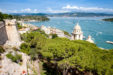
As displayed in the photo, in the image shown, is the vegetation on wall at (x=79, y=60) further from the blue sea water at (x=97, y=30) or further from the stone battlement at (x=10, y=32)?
the blue sea water at (x=97, y=30)

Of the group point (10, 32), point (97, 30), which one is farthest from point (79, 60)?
point (97, 30)

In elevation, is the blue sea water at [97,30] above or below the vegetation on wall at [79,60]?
below

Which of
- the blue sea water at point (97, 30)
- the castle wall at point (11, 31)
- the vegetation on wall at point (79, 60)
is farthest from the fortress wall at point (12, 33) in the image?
the blue sea water at point (97, 30)

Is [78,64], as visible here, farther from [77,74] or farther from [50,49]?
[50,49]

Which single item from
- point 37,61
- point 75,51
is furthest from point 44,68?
point 75,51

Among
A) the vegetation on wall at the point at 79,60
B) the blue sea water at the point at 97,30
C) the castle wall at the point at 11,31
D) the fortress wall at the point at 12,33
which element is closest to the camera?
the vegetation on wall at the point at 79,60

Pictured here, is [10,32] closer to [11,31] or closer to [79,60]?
[11,31]

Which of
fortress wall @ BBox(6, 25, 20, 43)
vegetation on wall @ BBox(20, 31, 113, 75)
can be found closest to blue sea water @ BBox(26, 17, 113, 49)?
vegetation on wall @ BBox(20, 31, 113, 75)

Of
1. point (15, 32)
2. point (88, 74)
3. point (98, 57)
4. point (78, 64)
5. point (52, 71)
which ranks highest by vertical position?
point (15, 32)

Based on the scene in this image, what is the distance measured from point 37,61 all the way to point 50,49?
413cm

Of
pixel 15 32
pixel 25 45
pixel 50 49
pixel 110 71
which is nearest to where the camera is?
pixel 110 71

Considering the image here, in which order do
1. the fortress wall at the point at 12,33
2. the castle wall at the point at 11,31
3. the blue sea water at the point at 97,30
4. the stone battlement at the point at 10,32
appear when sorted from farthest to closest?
the blue sea water at the point at 97,30 < the fortress wall at the point at 12,33 < the castle wall at the point at 11,31 < the stone battlement at the point at 10,32

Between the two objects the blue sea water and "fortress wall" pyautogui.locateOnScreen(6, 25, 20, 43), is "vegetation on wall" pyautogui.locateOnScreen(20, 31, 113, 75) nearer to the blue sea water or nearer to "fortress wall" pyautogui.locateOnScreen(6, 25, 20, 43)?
"fortress wall" pyautogui.locateOnScreen(6, 25, 20, 43)

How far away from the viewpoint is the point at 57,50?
28.5 feet
